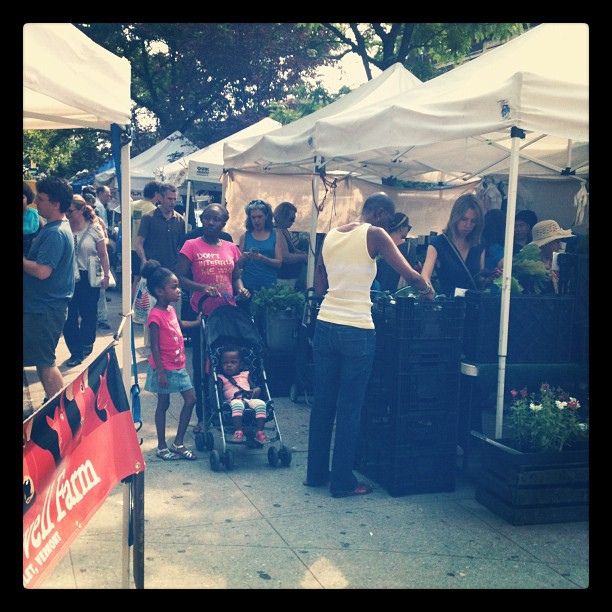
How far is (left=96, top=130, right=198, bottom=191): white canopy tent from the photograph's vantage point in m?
25.3

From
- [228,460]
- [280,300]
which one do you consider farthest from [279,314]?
[228,460]

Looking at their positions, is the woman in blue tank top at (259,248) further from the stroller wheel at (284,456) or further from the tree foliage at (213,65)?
the tree foliage at (213,65)

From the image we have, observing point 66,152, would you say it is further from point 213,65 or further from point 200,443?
point 200,443

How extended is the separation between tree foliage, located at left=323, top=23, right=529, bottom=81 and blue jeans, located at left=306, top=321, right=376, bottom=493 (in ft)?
43.0

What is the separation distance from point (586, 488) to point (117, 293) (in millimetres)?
14470

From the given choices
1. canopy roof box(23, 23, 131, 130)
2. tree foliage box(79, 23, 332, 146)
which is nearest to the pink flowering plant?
canopy roof box(23, 23, 131, 130)

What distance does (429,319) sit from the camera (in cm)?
566

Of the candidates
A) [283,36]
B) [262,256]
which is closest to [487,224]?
[262,256]

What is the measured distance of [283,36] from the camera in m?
29.7

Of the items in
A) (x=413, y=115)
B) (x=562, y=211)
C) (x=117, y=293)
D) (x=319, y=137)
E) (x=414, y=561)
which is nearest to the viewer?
(x=414, y=561)

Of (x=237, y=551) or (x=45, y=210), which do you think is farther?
(x=45, y=210)

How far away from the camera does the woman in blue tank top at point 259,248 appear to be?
8.52 meters

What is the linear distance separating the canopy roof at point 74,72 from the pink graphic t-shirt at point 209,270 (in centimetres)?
261

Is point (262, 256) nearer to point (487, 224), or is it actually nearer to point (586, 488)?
point (487, 224)
